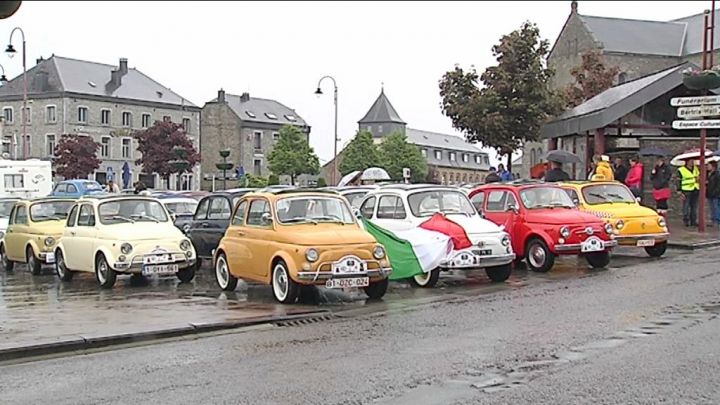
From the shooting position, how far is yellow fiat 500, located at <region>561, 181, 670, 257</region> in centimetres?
1880

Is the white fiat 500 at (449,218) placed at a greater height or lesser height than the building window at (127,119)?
lesser

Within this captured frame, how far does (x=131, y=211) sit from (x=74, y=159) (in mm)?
52721

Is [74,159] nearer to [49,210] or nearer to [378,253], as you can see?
[49,210]

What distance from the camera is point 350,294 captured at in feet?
48.9

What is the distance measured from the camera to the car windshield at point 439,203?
1672 centimetres

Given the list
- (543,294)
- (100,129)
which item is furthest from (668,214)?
(100,129)

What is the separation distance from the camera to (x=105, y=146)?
79312 mm

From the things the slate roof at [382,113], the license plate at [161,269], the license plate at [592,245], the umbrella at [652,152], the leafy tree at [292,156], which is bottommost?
the license plate at [161,269]

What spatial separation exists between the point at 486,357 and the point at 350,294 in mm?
5905

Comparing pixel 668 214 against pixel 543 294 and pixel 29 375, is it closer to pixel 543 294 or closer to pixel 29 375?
pixel 543 294

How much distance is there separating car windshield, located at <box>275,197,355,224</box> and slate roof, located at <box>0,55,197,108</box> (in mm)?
64686

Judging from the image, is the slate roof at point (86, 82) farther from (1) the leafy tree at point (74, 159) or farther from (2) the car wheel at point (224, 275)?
(2) the car wheel at point (224, 275)

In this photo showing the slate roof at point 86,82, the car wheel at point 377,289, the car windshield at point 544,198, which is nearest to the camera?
the car wheel at point 377,289

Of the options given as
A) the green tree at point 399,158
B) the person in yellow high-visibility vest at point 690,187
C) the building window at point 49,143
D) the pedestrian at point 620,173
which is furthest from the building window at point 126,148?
the person in yellow high-visibility vest at point 690,187
